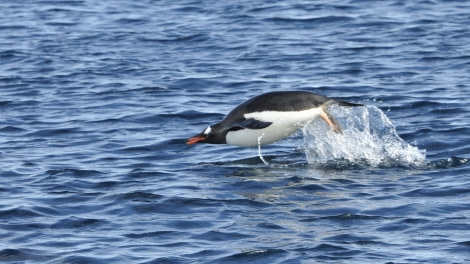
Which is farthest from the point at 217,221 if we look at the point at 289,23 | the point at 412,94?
the point at 289,23

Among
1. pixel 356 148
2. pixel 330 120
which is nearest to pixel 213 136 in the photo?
pixel 330 120

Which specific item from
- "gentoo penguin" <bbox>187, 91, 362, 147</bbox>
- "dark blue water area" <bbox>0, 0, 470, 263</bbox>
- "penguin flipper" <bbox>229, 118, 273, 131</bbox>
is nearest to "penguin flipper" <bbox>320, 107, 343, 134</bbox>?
"gentoo penguin" <bbox>187, 91, 362, 147</bbox>

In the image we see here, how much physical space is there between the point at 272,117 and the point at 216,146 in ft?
5.06

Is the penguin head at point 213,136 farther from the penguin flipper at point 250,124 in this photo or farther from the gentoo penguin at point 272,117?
the penguin flipper at point 250,124

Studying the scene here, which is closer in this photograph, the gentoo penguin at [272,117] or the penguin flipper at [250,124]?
the penguin flipper at [250,124]

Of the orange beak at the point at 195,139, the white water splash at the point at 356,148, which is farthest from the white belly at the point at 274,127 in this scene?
the orange beak at the point at 195,139

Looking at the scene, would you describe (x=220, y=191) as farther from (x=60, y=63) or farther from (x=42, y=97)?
(x=60, y=63)

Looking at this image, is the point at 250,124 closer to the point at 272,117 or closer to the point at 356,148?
the point at 272,117

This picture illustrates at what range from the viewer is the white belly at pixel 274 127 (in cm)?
1174

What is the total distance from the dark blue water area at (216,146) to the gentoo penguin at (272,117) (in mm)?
302

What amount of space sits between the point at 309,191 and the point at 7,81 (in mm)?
8117

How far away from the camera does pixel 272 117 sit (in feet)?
38.4

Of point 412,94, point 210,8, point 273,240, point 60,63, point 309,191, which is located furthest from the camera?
point 210,8

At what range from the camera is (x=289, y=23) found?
21.1 m
